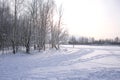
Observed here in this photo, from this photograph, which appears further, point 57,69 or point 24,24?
point 24,24

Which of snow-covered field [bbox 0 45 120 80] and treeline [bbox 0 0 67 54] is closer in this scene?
snow-covered field [bbox 0 45 120 80]

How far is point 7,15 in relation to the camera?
37.8 metres

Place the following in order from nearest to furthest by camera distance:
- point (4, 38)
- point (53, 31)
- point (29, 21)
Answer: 1. point (4, 38)
2. point (29, 21)
3. point (53, 31)

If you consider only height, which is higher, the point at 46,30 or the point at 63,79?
the point at 46,30

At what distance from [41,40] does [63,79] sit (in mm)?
29292

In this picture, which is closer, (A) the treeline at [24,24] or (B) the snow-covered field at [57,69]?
(B) the snow-covered field at [57,69]

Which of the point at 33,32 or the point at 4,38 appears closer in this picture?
the point at 4,38

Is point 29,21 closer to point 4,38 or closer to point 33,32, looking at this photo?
point 33,32

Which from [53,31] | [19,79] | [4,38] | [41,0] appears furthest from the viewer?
[53,31]

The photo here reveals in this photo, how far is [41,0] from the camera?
3906cm

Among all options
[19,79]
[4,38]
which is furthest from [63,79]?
[4,38]

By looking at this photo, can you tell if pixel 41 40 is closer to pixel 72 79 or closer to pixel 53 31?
pixel 53 31

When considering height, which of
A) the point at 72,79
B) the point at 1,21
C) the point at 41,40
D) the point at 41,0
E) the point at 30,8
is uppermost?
the point at 41,0

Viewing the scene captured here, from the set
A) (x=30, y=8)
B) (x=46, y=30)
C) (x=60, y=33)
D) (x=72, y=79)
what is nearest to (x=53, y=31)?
(x=60, y=33)
